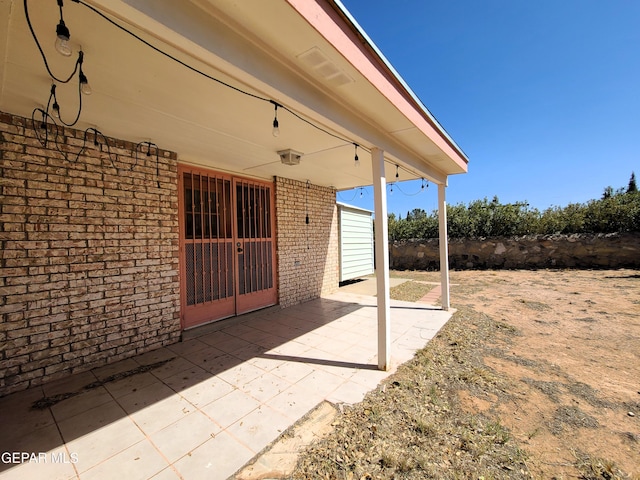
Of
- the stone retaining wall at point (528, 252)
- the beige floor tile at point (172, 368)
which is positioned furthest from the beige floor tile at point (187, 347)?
the stone retaining wall at point (528, 252)

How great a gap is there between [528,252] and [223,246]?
1138cm

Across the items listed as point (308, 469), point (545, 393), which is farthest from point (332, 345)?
point (545, 393)

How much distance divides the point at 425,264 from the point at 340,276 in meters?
6.24

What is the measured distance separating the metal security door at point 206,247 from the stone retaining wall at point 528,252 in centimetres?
963

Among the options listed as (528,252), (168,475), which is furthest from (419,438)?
(528,252)

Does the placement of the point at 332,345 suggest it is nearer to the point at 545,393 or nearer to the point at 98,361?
the point at 545,393

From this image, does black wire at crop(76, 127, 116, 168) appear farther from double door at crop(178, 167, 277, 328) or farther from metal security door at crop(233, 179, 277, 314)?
metal security door at crop(233, 179, 277, 314)

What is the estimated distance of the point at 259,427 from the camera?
6.75 feet

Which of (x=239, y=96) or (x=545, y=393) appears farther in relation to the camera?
(x=545, y=393)

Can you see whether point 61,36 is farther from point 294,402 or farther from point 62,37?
point 294,402

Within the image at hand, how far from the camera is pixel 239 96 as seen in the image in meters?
2.28

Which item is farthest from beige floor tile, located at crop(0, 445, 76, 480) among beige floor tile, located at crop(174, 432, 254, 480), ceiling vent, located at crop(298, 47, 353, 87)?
ceiling vent, located at crop(298, 47, 353, 87)

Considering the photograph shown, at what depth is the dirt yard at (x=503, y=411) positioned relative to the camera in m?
1.71

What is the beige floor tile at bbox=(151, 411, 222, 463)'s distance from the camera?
6.01 feet
